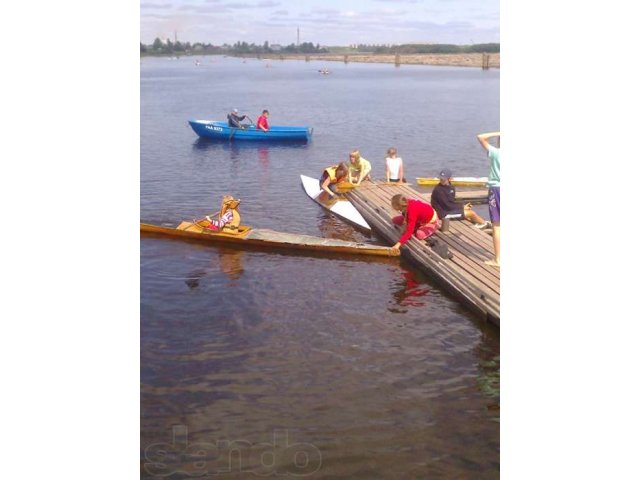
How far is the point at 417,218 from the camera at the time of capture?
16922mm

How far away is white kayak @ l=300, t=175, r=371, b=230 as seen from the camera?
68.4 ft

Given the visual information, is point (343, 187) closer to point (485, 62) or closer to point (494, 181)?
point (494, 181)

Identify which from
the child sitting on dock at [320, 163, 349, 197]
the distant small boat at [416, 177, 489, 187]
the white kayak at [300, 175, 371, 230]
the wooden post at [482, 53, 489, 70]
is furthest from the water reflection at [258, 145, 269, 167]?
the wooden post at [482, 53, 489, 70]

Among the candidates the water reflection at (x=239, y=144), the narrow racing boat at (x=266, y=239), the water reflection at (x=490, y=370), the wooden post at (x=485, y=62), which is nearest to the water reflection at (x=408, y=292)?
the narrow racing boat at (x=266, y=239)

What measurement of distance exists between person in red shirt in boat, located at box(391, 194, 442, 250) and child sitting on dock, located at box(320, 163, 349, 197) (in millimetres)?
5772

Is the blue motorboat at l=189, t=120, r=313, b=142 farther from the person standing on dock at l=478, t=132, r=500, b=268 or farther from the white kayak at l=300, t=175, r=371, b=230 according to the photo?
the person standing on dock at l=478, t=132, r=500, b=268

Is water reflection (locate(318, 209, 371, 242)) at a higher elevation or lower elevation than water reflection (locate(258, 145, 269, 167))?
lower

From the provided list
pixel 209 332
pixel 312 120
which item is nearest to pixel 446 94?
pixel 312 120

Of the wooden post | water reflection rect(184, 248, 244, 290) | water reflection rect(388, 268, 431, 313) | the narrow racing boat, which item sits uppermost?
the wooden post

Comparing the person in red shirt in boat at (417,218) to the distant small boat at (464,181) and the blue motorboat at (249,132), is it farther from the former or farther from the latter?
the blue motorboat at (249,132)

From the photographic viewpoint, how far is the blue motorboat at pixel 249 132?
117ft

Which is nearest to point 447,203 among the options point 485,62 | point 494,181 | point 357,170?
point 494,181
